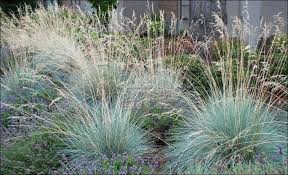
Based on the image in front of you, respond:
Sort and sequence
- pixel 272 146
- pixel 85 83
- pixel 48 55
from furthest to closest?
pixel 48 55, pixel 85 83, pixel 272 146

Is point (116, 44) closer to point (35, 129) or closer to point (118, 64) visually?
point (118, 64)

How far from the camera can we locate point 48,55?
6.45m

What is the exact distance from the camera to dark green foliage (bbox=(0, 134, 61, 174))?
398 cm

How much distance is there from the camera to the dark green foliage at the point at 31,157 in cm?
398

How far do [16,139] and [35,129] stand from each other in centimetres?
22

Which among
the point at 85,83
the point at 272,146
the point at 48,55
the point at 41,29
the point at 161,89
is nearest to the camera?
the point at 272,146

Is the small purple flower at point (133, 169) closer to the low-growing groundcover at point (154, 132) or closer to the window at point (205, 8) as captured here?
the low-growing groundcover at point (154, 132)

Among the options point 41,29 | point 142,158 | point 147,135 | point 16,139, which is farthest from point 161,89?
point 41,29

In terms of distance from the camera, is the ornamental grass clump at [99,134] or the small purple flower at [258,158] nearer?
the small purple flower at [258,158]

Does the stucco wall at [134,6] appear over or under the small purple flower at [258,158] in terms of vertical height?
over

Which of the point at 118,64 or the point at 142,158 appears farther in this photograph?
the point at 118,64

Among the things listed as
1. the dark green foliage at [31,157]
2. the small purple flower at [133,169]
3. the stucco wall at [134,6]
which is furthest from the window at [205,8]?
the stucco wall at [134,6]

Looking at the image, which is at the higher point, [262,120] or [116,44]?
[116,44]

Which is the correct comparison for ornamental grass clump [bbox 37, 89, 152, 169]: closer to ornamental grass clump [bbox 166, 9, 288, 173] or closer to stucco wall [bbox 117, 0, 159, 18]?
ornamental grass clump [bbox 166, 9, 288, 173]
